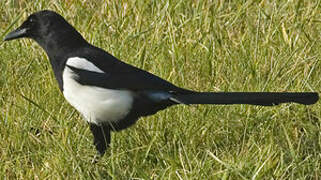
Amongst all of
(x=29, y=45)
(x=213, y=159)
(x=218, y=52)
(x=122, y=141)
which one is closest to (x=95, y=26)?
(x=29, y=45)

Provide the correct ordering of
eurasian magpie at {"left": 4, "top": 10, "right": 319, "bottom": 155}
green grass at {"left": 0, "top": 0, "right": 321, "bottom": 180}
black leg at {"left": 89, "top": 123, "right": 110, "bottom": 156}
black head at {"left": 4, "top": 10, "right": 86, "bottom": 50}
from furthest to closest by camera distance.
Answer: black head at {"left": 4, "top": 10, "right": 86, "bottom": 50} < black leg at {"left": 89, "top": 123, "right": 110, "bottom": 156} < eurasian magpie at {"left": 4, "top": 10, "right": 319, "bottom": 155} < green grass at {"left": 0, "top": 0, "right": 321, "bottom": 180}

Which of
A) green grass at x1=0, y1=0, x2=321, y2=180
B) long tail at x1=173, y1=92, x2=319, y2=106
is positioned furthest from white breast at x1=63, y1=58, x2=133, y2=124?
long tail at x1=173, y1=92, x2=319, y2=106

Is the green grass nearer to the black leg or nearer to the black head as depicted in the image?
the black leg

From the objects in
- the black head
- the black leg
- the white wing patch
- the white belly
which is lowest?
the black leg

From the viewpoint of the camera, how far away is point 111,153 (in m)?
3.51

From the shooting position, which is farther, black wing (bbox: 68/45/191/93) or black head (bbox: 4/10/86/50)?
black head (bbox: 4/10/86/50)

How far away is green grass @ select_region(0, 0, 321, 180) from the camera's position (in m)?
3.41

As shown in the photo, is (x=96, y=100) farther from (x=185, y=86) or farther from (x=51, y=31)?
(x=185, y=86)

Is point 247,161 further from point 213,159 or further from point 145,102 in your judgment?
point 145,102

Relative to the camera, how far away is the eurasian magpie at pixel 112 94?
11.5ft

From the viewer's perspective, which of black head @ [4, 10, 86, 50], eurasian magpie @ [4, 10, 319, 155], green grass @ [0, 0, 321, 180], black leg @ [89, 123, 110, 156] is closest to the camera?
green grass @ [0, 0, 321, 180]

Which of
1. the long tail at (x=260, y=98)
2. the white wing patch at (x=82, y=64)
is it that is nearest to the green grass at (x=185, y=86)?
the long tail at (x=260, y=98)

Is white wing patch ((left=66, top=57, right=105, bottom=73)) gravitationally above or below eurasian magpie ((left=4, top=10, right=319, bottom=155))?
above

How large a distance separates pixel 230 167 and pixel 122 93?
2.14 ft
